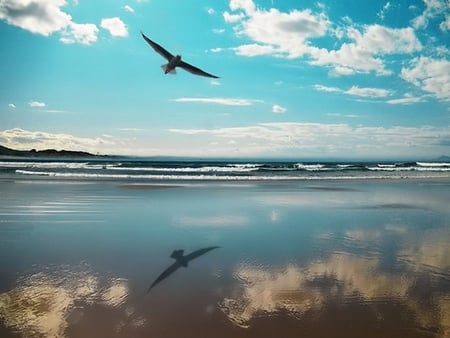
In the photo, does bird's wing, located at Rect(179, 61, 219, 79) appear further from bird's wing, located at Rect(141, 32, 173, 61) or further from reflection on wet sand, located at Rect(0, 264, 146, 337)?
reflection on wet sand, located at Rect(0, 264, 146, 337)

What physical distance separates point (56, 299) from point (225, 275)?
200 cm

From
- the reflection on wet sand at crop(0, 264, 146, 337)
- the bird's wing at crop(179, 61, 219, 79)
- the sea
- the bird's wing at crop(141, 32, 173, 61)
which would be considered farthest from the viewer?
the sea

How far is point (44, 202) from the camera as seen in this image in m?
11.2

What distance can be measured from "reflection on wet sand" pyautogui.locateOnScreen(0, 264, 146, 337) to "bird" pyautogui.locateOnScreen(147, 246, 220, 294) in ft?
1.52

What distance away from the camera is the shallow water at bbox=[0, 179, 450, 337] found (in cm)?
340

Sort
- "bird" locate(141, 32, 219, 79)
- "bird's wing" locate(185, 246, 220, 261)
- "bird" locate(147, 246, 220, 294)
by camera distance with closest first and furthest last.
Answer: "bird" locate(147, 246, 220, 294) → "bird's wing" locate(185, 246, 220, 261) → "bird" locate(141, 32, 219, 79)

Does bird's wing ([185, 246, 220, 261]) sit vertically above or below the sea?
below

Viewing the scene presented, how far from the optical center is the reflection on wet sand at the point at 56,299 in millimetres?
3336

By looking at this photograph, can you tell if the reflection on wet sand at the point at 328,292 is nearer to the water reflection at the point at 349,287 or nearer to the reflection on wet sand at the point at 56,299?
the water reflection at the point at 349,287

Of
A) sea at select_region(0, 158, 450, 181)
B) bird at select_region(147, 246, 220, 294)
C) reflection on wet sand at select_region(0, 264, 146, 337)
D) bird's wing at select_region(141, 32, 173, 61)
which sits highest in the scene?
bird's wing at select_region(141, 32, 173, 61)

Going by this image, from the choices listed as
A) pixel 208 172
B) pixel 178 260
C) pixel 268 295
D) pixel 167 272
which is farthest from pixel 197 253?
pixel 208 172

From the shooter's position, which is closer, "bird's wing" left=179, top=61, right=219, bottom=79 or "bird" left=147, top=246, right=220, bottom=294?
"bird" left=147, top=246, right=220, bottom=294

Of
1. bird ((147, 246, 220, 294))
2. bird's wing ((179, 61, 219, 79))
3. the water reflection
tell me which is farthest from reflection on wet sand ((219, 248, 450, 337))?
bird's wing ((179, 61, 219, 79))

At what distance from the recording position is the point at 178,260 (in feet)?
17.8
